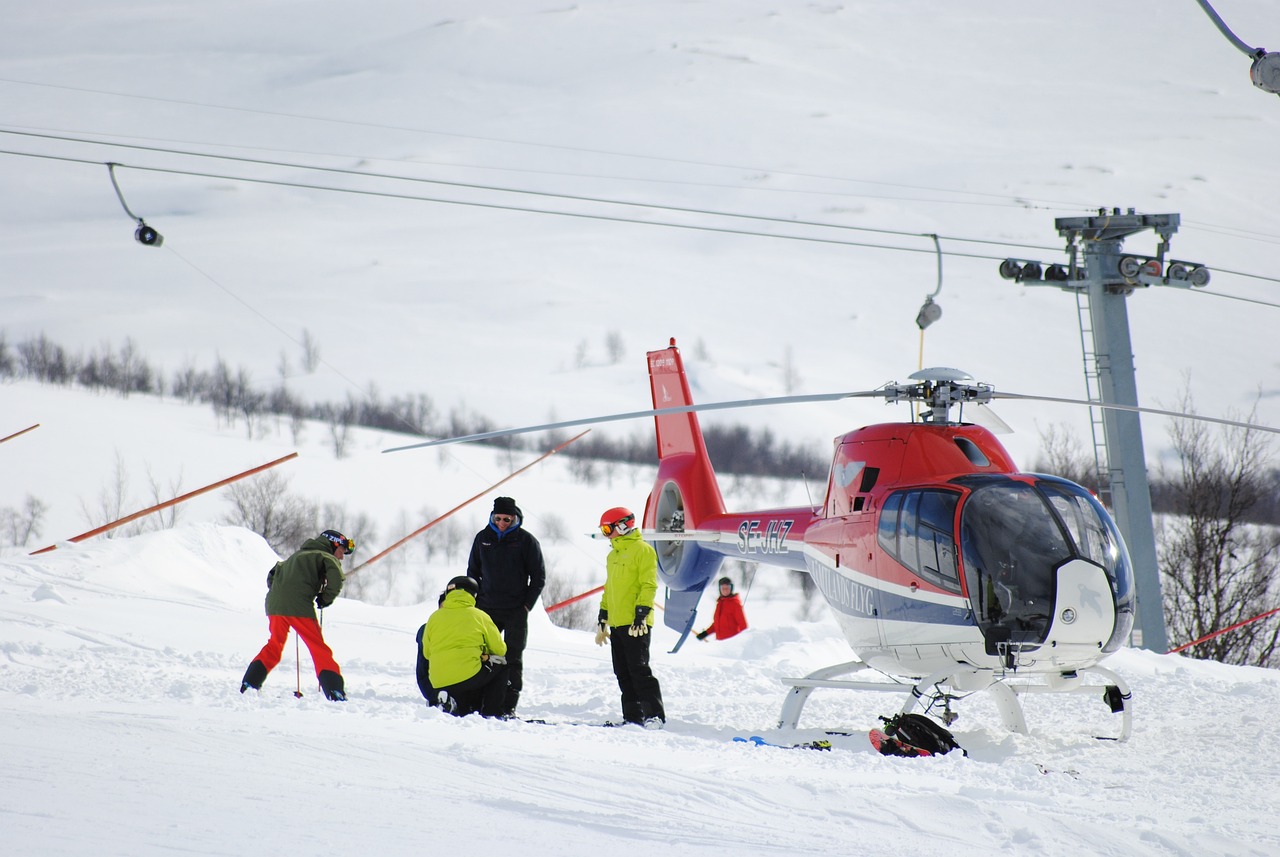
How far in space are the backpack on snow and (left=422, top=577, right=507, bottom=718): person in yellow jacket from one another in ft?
9.60

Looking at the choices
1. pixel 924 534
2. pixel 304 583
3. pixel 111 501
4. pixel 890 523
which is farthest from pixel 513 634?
pixel 111 501

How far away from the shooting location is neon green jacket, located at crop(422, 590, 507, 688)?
28.2 ft

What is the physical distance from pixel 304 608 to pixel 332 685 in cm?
66

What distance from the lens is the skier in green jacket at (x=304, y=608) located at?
912 cm

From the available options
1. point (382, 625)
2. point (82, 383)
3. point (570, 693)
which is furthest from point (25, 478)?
point (570, 693)

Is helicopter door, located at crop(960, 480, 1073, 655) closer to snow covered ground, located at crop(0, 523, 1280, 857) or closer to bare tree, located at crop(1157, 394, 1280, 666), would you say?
snow covered ground, located at crop(0, 523, 1280, 857)

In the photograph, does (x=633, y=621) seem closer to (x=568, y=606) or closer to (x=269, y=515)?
(x=269, y=515)

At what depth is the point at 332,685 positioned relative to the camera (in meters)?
9.11

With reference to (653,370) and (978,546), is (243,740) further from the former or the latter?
(653,370)

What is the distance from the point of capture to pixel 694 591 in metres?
14.1

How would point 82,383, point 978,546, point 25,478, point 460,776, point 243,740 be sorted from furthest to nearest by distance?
point 82,383 → point 25,478 → point 978,546 → point 243,740 → point 460,776

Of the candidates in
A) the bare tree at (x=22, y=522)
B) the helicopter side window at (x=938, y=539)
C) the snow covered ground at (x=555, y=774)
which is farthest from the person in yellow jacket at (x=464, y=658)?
the bare tree at (x=22, y=522)

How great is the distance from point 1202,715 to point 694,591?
225 inches

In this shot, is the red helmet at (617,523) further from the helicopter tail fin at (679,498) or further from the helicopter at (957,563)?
the helicopter tail fin at (679,498)
